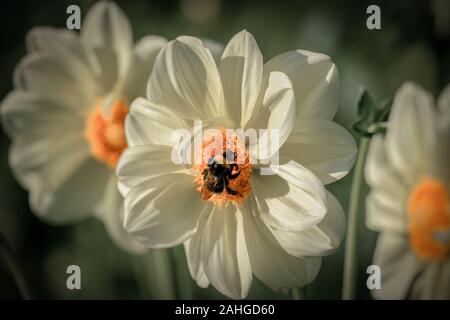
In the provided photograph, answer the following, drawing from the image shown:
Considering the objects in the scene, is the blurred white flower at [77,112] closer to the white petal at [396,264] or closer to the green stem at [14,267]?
the green stem at [14,267]

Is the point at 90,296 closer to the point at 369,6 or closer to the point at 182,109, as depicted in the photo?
the point at 182,109

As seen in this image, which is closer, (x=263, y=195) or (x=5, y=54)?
(x=263, y=195)

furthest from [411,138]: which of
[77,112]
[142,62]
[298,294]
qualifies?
[77,112]

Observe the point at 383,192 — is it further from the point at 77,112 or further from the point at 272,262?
the point at 77,112

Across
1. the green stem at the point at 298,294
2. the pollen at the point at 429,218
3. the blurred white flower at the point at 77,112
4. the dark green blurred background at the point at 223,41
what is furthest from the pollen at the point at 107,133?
the pollen at the point at 429,218

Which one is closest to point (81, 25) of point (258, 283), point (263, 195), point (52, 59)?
point (52, 59)

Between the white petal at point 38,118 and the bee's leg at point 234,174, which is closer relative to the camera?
the bee's leg at point 234,174

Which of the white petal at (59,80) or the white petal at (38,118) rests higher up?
the white petal at (59,80)
